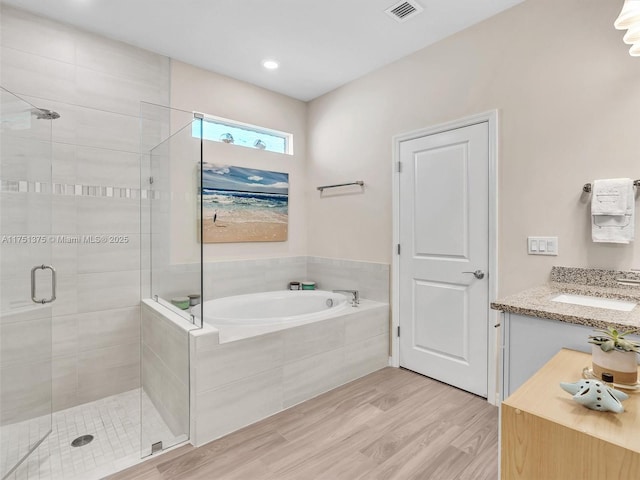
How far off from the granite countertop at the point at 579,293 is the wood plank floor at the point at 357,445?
0.91 m

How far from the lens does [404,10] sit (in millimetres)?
2363

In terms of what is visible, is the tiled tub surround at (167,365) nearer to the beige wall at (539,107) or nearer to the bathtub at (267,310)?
the bathtub at (267,310)

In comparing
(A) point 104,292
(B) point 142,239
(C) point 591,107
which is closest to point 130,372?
(A) point 104,292

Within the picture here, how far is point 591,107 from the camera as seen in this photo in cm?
201

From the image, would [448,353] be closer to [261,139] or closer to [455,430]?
[455,430]

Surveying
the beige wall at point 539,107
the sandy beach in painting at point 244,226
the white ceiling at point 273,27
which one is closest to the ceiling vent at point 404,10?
the white ceiling at point 273,27

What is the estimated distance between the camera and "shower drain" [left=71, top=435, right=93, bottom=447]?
2.05 metres

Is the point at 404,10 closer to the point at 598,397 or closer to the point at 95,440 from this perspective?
the point at 598,397

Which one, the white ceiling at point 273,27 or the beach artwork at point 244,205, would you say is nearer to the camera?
the white ceiling at point 273,27

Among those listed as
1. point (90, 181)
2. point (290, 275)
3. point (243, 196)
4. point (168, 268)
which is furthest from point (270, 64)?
point (290, 275)

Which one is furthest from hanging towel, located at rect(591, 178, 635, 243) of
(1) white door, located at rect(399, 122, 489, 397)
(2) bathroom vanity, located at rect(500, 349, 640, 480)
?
(2) bathroom vanity, located at rect(500, 349, 640, 480)

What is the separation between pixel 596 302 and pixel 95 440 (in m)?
2.90

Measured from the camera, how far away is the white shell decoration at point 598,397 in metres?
0.90

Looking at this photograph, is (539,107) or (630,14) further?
(539,107)
